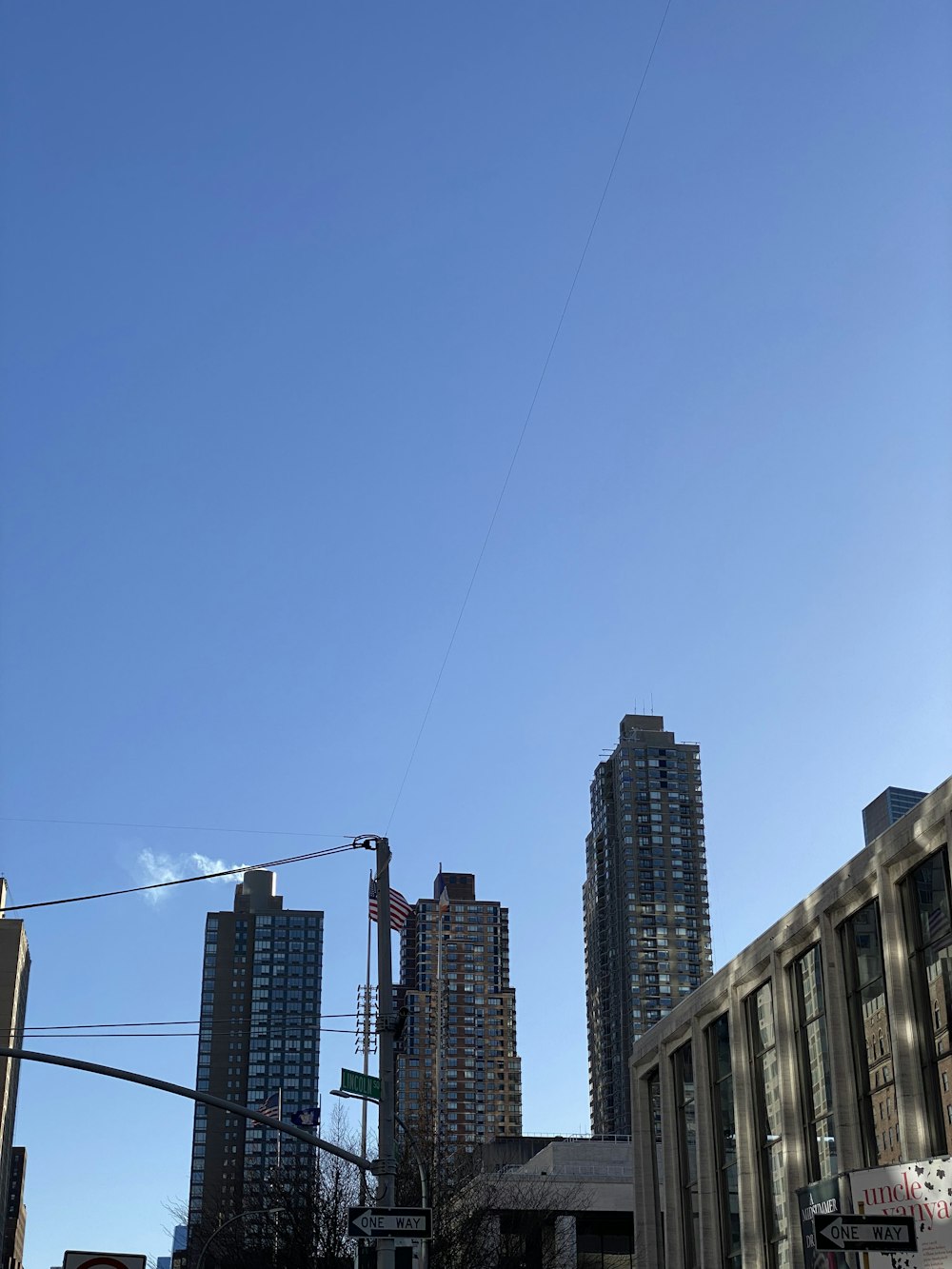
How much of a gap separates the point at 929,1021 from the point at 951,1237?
408 cm

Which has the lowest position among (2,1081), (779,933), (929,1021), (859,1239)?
(859,1239)

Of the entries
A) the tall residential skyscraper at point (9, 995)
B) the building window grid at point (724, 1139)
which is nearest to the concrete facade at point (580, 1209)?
the building window grid at point (724, 1139)

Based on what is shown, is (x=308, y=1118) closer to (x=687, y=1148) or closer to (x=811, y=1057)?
(x=687, y=1148)

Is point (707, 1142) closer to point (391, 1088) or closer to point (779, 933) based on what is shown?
point (779, 933)

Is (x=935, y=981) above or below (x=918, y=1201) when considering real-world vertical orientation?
above

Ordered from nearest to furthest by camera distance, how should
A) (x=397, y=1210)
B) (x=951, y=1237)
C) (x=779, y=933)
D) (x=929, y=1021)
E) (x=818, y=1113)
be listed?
(x=397, y=1210) → (x=951, y=1237) → (x=929, y=1021) → (x=818, y=1113) → (x=779, y=933)

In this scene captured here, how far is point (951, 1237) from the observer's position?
88.3ft

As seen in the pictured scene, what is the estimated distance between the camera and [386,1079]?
22.3m

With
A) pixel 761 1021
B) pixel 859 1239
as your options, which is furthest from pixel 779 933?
pixel 859 1239

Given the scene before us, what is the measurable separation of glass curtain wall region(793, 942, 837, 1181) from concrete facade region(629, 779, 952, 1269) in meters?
0.06

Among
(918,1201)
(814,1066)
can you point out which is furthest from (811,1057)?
(918,1201)

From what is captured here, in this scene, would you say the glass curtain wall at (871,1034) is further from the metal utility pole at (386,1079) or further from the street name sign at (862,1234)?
the street name sign at (862,1234)

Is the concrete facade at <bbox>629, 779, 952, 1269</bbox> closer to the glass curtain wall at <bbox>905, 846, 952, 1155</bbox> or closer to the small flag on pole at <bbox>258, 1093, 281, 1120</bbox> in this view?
the glass curtain wall at <bbox>905, 846, 952, 1155</bbox>

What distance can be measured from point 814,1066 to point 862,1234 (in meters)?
18.5
